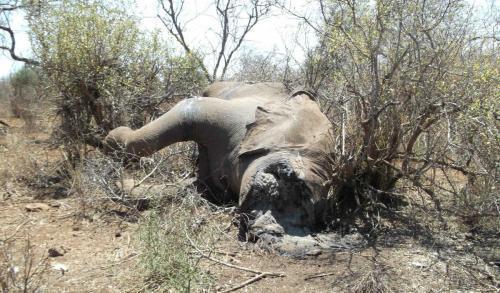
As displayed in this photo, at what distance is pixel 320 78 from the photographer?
6762mm

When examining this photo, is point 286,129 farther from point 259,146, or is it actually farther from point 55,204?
point 55,204

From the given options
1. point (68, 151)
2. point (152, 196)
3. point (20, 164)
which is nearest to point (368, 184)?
point (152, 196)

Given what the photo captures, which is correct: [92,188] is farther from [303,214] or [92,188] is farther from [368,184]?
[368,184]

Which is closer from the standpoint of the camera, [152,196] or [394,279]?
[394,279]

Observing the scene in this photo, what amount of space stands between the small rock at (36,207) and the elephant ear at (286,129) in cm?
188

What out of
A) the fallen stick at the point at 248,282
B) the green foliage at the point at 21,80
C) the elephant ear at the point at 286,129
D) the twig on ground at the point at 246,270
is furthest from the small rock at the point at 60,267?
the green foliage at the point at 21,80

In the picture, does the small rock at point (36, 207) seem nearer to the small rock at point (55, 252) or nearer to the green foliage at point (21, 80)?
the small rock at point (55, 252)

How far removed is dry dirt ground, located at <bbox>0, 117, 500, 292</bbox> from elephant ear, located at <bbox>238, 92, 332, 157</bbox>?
0.69m

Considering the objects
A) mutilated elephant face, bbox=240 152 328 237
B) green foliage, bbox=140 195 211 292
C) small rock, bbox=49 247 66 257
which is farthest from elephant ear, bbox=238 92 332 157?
small rock, bbox=49 247 66 257

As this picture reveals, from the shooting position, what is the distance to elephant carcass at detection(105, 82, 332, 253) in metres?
4.29

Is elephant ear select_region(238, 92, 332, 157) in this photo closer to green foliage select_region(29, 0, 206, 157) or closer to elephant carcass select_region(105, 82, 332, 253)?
elephant carcass select_region(105, 82, 332, 253)

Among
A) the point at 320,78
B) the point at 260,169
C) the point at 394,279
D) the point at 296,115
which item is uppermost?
the point at 320,78

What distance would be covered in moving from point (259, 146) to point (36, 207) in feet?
7.03

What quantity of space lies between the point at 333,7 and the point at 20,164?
12.3 feet
